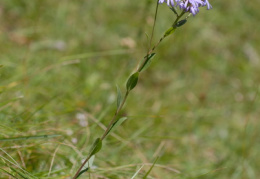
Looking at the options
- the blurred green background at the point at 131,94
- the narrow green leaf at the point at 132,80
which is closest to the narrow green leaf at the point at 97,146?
the narrow green leaf at the point at 132,80

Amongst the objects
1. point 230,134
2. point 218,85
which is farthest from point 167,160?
point 218,85

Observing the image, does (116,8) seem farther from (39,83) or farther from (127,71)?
(39,83)

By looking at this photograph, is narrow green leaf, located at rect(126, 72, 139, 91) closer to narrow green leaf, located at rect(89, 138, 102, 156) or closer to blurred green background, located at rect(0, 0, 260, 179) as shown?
narrow green leaf, located at rect(89, 138, 102, 156)

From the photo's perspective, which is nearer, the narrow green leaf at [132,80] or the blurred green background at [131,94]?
the narrow green leaf at [132,80]

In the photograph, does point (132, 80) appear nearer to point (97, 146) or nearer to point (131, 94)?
point (97, 146)

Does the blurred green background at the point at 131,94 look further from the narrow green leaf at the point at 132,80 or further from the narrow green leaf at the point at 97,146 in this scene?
the narrow green leaf at the point at 132,80

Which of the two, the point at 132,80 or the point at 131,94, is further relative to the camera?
the point at 131,94

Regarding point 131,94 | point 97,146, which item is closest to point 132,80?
point 97,146

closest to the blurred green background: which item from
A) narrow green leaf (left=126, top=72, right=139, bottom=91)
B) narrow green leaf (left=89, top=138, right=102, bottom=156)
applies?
narrow green leaf (left=89, top=138, right=102, bottom=156)
